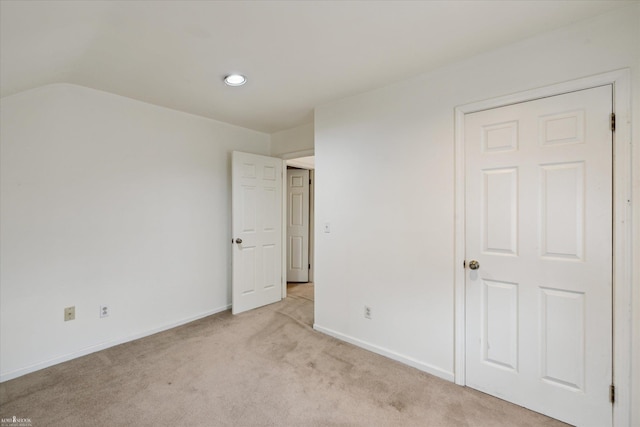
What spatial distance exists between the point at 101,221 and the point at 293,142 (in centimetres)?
228

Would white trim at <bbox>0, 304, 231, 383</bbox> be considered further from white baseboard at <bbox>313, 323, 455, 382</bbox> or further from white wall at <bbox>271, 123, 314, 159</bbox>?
white wall at <bbox>271, 123, 314, 159</bbox>

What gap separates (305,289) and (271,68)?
11.0ft

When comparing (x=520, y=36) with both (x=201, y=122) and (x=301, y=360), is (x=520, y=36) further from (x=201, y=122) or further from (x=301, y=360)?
(x=201, y=122)

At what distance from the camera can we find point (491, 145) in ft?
6.17

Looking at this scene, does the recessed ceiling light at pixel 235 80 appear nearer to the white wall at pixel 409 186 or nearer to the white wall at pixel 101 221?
the white wall at pixel 409 186

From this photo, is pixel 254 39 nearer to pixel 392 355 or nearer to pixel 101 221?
pixel 101 221

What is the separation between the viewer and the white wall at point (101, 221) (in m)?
2.09

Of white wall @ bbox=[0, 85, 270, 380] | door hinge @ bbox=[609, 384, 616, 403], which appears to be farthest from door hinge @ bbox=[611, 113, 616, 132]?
white wall @ bbox=[0, 85, 270, 380]

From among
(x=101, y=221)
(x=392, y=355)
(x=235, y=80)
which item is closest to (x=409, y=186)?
(x=392, y=355)

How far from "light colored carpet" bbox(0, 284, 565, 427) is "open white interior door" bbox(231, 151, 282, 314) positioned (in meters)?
0.87

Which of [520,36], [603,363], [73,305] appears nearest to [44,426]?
[73,305]

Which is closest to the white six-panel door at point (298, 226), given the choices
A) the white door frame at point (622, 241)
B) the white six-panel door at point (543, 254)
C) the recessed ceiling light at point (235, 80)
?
the recessed ceiling light at point (235, 80)

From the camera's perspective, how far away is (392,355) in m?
2.34

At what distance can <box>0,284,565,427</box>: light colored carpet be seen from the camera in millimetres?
1669
